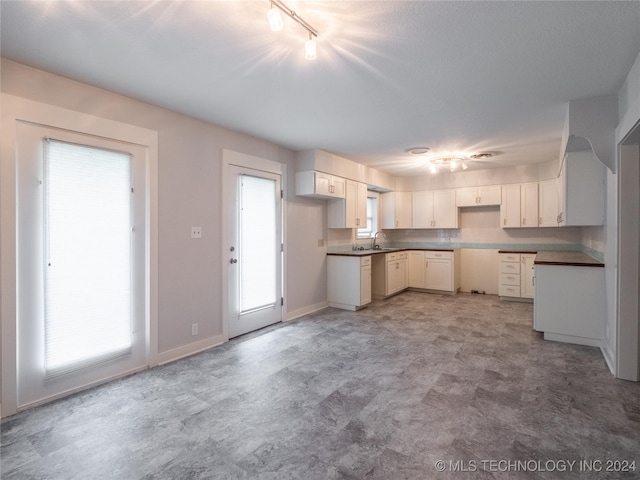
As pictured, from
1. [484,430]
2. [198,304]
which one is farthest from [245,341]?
[484,430]

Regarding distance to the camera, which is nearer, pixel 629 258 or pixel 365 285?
pixel 629 258

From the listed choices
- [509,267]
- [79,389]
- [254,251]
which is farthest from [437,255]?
[79,389]

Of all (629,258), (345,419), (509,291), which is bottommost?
(345,419)

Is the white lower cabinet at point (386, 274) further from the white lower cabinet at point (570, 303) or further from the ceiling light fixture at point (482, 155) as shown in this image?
the white lower cabinet at point (570, 303)

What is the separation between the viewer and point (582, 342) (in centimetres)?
368

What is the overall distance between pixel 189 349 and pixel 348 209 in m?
3.29

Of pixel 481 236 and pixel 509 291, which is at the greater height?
pixel 481 236

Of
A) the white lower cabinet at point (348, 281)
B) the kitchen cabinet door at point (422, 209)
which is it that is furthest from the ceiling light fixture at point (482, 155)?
the white lower cabinet at point (348, 281)

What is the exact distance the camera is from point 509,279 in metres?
5.95

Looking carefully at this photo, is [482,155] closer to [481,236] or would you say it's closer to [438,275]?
[481,236]

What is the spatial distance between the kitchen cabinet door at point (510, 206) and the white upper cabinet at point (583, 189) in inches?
98.3

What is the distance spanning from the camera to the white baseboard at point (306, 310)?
16.0ft

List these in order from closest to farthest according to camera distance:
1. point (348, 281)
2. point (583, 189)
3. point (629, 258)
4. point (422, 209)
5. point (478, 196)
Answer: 1. point (629, 258)
2. point (583, 189)
3. point (348, 281)
4. point (478, 196)
5. point (422, 209)

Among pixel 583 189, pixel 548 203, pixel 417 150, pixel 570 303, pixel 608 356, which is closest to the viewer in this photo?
pixel 608 356
